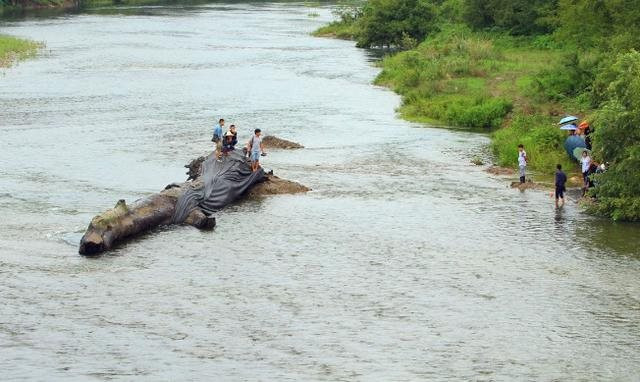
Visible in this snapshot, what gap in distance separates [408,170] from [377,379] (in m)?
20.2

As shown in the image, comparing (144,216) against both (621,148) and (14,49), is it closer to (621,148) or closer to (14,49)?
(621,148)

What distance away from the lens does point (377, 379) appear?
19406 millimetres

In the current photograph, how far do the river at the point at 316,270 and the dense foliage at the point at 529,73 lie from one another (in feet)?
7.48

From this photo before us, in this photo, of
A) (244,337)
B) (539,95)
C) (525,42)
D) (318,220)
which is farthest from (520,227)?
(525,42)

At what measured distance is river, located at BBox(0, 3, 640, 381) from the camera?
67.2ft

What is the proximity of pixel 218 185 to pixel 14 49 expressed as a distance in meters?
52.0

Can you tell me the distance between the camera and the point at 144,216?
29.5m

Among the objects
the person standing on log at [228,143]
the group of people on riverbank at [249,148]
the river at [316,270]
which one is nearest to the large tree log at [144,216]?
the river at [316,270]

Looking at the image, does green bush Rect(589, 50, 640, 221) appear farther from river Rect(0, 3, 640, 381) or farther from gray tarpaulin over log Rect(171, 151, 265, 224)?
gray tarpaulin over log Rect(171, 151, 265, 224)

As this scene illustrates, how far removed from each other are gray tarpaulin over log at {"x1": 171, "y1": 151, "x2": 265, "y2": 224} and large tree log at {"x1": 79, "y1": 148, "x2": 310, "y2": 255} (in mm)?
230

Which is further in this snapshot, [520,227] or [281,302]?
[520,227]

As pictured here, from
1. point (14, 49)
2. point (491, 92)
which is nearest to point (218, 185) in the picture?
point (491, 92)

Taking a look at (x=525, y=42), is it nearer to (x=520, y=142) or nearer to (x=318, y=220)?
(x=520, y=142)

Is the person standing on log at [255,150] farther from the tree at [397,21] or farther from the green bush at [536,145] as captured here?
the tree at [397,21]
